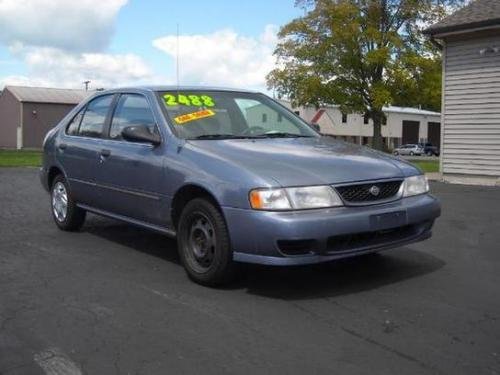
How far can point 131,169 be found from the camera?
595cm

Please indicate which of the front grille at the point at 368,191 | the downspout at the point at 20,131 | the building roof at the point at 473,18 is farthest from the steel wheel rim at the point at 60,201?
the downspout at the point at 20,131

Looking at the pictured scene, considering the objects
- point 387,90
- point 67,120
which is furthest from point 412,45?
point 67,120

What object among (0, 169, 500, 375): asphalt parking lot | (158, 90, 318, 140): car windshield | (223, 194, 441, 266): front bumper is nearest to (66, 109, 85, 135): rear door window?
(0, 169, 500, 375): asphalt parking lot

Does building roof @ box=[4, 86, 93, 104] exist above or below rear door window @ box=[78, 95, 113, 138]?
above

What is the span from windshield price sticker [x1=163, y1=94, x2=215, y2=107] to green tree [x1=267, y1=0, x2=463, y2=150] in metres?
28.0

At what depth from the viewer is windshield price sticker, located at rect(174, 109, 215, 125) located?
575cm

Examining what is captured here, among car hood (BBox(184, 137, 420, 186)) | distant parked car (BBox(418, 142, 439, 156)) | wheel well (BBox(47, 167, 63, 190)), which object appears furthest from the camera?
distant parked car (BBox(418, 142, 439, 156))

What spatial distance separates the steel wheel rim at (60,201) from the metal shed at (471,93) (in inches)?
409

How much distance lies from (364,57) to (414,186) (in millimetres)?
Result: 29751

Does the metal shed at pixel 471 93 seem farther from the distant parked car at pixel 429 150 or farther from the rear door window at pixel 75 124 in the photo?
the distant parked car at pixel 429 150

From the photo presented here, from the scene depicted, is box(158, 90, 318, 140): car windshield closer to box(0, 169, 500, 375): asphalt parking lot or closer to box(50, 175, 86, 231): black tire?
box(0, 169, 500, 375): asphalt parking lot

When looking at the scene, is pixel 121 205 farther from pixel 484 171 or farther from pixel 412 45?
pixel 412 45

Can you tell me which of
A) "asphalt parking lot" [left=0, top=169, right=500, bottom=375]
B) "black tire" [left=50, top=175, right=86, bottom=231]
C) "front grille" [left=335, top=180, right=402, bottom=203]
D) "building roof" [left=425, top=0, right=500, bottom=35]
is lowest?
"asphalt parking lot" [left=0, top=169, right=500, bottom=375]

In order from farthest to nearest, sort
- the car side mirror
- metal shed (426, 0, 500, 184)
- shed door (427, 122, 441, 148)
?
shed door (427, 122, 441, 148), metal shed (426, 0, 500, 184), the car side mirror
